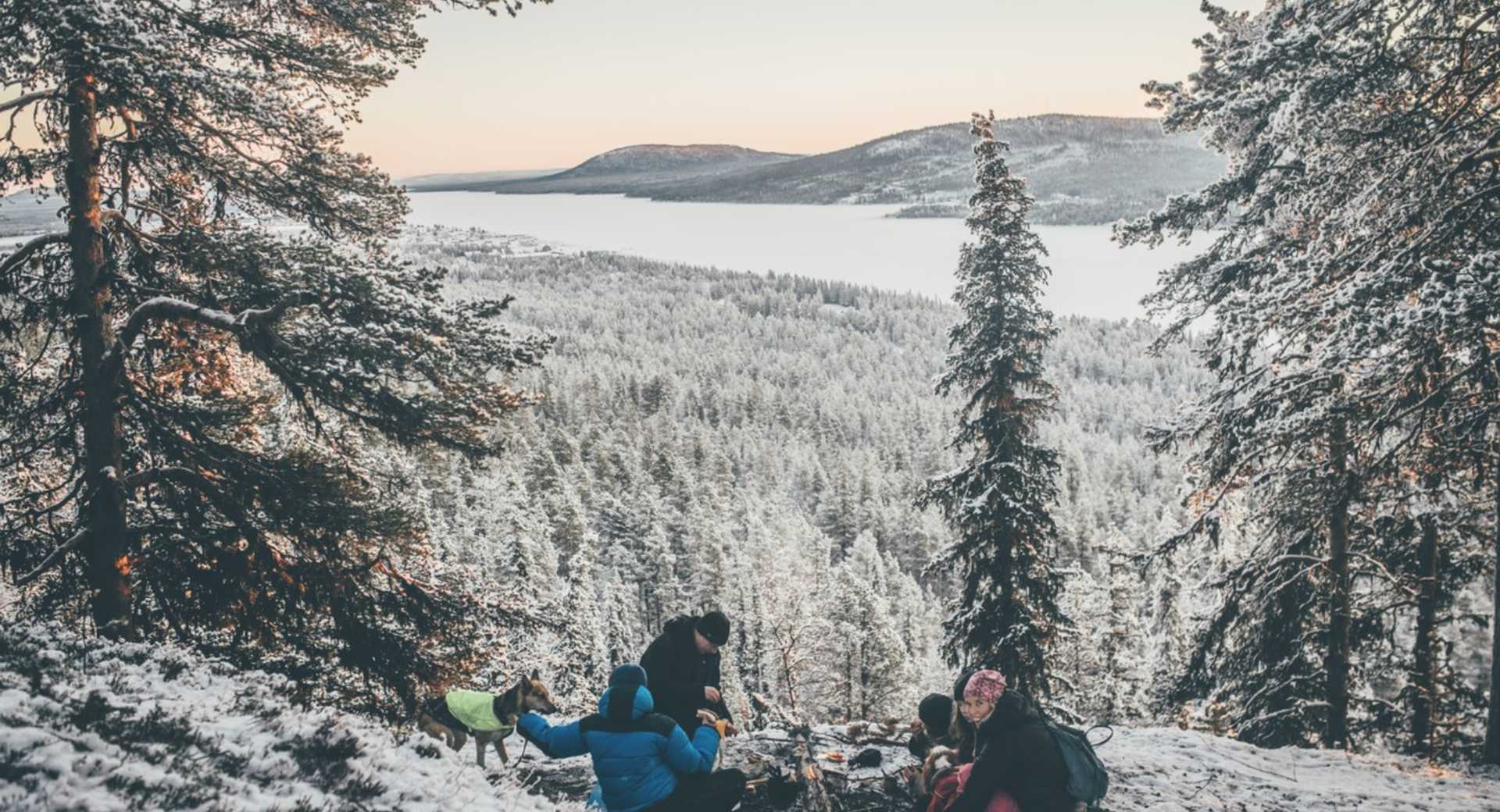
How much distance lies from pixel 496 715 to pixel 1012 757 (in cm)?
510

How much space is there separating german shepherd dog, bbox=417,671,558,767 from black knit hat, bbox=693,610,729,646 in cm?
209

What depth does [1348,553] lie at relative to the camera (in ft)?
37.8

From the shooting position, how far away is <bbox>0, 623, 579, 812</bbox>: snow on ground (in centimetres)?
438

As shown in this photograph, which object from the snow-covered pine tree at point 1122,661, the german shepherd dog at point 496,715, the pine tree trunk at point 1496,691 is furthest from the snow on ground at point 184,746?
the snow-covered pine tree at point 1122,661

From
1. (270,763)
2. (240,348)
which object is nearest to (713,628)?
(270,763)

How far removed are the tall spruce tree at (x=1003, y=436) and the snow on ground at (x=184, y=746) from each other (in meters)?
10.7

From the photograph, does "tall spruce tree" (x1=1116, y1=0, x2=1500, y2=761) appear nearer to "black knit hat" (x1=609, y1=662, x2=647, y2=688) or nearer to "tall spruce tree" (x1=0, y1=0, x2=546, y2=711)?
"black knit hat" (x1=609, y1=662, x2=647, y2=688)

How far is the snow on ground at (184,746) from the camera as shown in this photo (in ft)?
14.4

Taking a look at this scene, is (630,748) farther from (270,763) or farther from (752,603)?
(752,603)

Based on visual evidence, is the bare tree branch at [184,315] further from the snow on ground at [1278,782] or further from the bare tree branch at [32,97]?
the snow on ground at [1278,782]

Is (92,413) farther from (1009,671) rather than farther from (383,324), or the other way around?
(1009,671)

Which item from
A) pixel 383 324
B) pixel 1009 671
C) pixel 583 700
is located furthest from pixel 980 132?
pixel 583 700

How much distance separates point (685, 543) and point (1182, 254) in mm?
48289

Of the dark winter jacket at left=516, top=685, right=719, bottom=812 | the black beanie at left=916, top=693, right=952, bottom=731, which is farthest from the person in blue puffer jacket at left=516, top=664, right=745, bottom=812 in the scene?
the black beanie at left=916, top=693, right=952, bottom=731
